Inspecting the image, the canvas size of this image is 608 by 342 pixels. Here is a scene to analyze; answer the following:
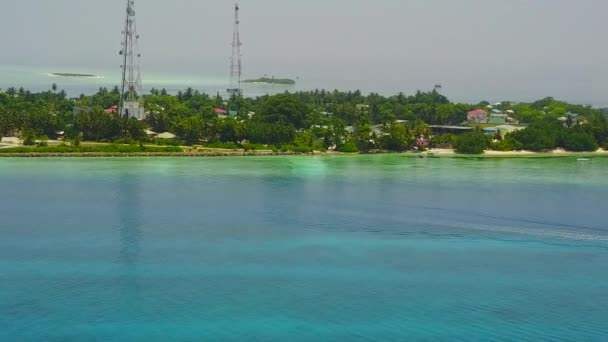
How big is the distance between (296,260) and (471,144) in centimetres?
2122

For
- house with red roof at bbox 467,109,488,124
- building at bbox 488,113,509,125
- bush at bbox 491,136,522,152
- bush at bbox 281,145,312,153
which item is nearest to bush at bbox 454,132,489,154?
bush at bbox 491,136,522,152

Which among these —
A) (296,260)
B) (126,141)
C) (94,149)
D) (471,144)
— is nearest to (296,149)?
(126,141)

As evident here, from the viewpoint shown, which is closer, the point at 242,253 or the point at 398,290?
the point at 398,290

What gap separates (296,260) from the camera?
12406mm

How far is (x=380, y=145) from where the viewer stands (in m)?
31.4

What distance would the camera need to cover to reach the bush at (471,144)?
105 ft

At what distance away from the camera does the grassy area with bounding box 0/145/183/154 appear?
25.8 meters

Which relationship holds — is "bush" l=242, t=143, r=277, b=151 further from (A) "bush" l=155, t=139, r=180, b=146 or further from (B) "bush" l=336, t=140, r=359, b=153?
(B) "bush" l=336, t=140, r=359, b=153

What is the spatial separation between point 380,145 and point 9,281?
21975 mm

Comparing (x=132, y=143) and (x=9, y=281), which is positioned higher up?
(x=132, y=143)

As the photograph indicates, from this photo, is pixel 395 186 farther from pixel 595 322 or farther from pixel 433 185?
pixel 595 322

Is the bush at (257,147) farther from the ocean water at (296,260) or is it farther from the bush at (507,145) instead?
the bush at (507,145)

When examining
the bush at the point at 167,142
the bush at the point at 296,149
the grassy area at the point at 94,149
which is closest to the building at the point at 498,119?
the bush at the point at 296,149

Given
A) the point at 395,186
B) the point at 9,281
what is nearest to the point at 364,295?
A: the point at 9,281
